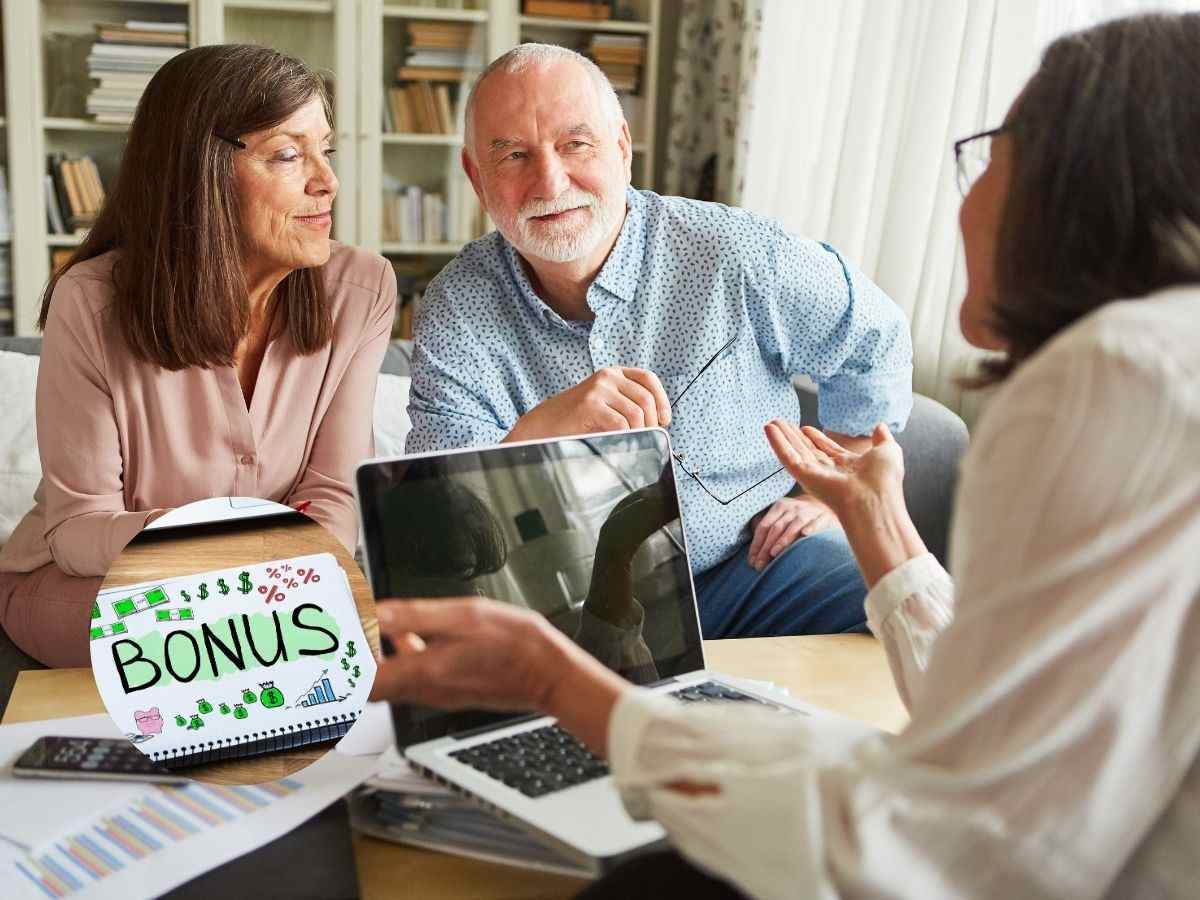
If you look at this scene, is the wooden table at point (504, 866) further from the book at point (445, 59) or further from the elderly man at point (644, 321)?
the book at point (445, 59)

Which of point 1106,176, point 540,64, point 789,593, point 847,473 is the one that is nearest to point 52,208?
point 540,64

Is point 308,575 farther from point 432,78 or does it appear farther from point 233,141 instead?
point 432,78

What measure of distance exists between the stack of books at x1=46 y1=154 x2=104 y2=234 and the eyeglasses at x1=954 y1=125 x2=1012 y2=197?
11.2ft

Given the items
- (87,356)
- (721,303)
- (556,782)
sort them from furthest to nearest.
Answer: (721,303), (87,356), (556,782)

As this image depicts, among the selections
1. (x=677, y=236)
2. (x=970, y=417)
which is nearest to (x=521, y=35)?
(x=970, y=417)

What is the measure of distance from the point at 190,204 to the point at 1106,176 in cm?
131

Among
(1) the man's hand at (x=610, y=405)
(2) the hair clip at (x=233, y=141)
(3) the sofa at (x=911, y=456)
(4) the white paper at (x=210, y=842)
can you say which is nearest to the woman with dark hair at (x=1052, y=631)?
(4) the white paper at (x=210, y=842)

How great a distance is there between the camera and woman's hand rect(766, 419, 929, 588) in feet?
3.54

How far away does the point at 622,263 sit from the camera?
182cm

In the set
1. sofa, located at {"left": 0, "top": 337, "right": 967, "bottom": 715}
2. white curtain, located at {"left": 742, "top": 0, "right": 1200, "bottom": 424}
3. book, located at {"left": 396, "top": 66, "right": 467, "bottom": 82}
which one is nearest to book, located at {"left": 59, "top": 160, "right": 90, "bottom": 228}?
book, located at {"left": 396, "top": 66, "right": 467, "bottom": 82}

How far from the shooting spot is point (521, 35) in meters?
4.11

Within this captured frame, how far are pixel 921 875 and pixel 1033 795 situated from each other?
0.07 metres

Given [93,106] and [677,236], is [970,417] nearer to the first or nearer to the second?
[677,236]

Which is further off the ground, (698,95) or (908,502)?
(698,95)
